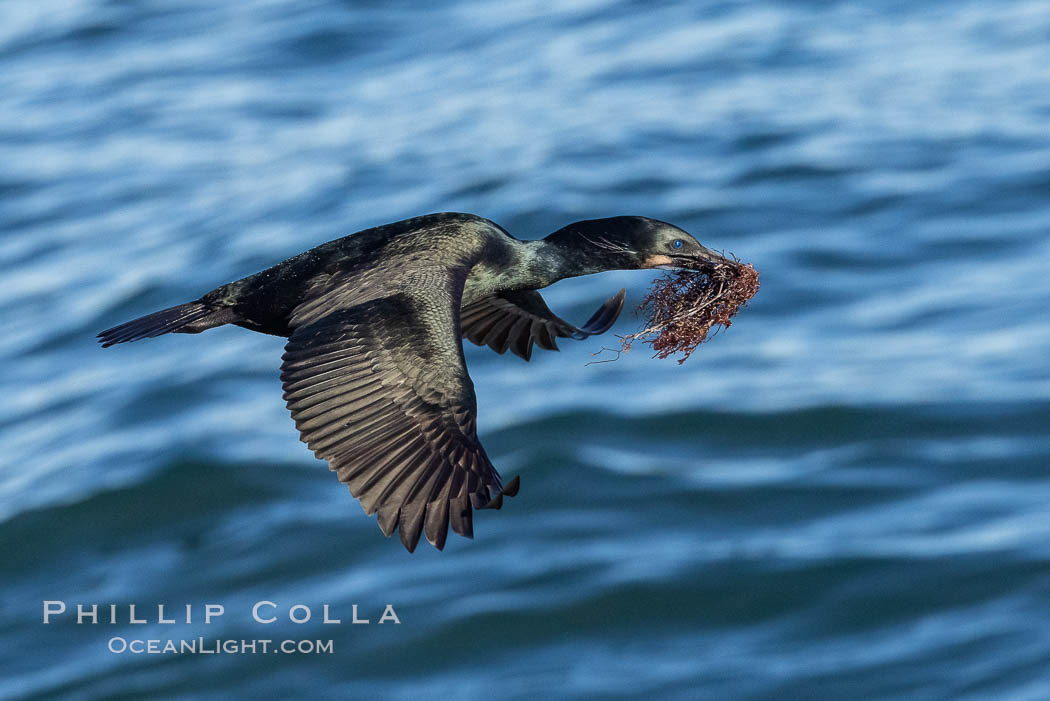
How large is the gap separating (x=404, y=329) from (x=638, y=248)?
1.20m

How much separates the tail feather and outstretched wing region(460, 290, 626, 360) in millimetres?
1338

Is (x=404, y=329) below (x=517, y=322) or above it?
above

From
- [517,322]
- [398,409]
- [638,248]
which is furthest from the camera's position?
[517,322]

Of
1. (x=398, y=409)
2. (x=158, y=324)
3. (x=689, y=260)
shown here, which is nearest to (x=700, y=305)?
(x=689, y=260)

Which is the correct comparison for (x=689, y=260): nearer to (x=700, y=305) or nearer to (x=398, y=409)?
(x=700, y=305)

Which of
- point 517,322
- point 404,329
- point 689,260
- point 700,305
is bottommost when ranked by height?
point 517,322

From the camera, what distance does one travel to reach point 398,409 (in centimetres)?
544

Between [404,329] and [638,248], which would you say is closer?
[404,329]

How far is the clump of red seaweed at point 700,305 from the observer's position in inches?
245

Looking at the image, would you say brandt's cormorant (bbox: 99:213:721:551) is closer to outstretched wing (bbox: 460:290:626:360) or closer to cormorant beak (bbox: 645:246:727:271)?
cormorant beak (bbox: 645:246:727:271)

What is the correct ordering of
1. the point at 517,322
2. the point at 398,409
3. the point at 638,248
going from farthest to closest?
1. the point at 517,322
2. the point at 638,248
3. the point at 398,409

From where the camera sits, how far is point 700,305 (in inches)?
246

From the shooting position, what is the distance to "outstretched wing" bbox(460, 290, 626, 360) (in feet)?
23.5

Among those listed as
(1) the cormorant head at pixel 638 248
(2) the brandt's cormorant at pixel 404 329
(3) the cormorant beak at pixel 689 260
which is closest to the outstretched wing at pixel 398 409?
(2) the brandt's cormorant at pixel 404 329
